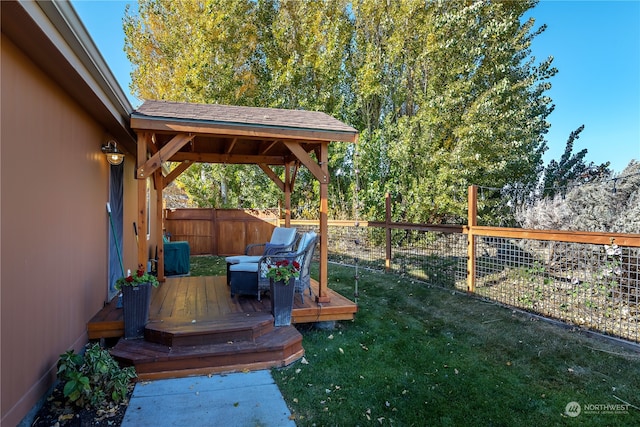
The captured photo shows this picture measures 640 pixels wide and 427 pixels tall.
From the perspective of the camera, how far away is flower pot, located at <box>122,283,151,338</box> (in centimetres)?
349

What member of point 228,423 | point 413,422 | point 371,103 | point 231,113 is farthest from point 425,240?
point 371,103

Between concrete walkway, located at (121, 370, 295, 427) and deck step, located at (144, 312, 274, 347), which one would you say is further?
deck step, located at (144, 312, 274, 347)

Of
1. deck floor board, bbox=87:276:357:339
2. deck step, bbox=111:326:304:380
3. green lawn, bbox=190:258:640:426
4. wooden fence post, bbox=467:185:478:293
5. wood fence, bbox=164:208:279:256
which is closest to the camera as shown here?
green lawn, bbox=190:258:640:426

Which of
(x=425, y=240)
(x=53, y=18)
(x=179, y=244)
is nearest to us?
(x=53, y=18)

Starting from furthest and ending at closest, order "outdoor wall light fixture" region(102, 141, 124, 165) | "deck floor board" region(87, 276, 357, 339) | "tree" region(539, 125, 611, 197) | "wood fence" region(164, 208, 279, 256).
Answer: "wood fence" region(164, 208, 279, 256)
"tree" region(539, 125, 611, 197)
"outdoor wall light fixture" region(102, 141, 124, 165)
"deck floor board" region(87, 276, 357, 339)

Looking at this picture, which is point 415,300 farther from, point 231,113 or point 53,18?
point 53,18

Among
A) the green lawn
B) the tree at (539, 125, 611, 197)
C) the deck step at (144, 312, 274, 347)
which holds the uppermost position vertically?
the tree at (539, 125, 611, 197)

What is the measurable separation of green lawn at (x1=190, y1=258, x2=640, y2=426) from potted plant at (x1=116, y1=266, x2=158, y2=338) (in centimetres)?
147

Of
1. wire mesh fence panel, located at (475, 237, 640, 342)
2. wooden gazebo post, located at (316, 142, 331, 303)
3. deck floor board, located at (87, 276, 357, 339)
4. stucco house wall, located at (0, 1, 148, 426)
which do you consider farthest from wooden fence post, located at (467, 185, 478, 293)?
stucco house wall, located at (0, 1, 148, 426)

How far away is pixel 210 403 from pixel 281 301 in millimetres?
1362

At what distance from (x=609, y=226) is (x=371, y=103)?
305 inches

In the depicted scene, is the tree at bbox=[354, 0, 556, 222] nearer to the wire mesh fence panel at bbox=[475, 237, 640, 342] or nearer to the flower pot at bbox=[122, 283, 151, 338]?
the wire mesh fence panel at bbox=[475, 237, 640, 342]

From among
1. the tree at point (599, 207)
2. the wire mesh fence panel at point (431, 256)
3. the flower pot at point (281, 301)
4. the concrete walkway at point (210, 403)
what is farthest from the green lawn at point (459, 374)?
the tree at point (599, 207)

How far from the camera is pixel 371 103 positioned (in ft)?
37.9
